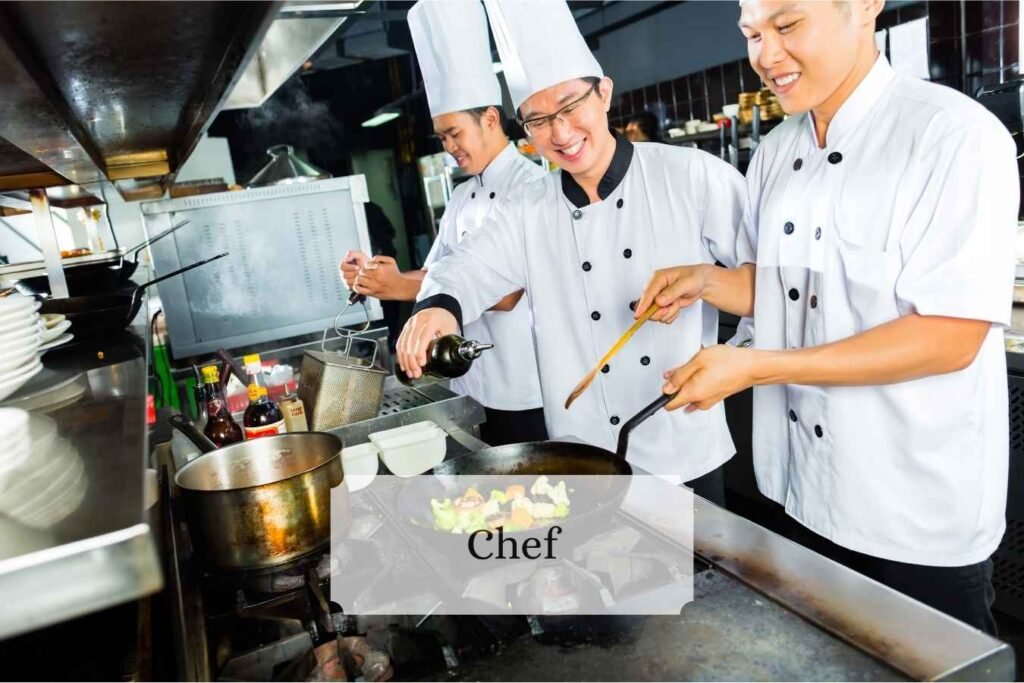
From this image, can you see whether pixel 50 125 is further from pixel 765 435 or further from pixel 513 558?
pixel 765 435

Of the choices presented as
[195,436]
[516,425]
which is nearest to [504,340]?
[516,425]

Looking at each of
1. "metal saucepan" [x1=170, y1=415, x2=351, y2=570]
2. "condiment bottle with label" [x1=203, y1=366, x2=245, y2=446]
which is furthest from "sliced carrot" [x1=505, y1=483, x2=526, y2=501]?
"condiment bottle with label" [x1=203, y1=366, x2=245, y2=446]

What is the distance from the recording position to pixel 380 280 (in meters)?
2.86

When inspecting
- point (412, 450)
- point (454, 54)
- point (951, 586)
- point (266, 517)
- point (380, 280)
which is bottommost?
point (951, 586)

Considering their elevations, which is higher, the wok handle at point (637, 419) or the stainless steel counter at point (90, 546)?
the stainless steel counter at point (90, 546)

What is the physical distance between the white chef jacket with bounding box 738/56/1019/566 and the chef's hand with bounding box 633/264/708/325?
181mm

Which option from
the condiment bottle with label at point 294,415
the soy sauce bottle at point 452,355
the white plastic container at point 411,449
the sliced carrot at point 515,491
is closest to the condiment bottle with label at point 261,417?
the condiment bottle with label at point 294,415

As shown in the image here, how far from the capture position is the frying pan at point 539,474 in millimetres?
1201

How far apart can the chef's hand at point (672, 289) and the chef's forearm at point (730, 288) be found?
23 millimetres

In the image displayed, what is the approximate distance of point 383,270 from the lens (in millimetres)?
2873

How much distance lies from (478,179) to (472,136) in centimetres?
25

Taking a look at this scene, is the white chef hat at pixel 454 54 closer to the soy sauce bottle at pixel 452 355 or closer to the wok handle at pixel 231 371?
the wok handle at pixel 231 371

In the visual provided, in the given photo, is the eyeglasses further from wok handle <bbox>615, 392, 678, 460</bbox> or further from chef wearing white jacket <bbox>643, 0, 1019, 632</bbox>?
wok handle <bbox>615, 392, 678, 460</bbox>

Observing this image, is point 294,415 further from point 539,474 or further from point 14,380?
point 14,380
